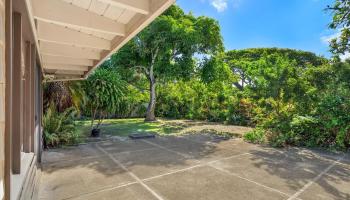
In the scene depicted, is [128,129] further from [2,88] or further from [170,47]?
[2,88]

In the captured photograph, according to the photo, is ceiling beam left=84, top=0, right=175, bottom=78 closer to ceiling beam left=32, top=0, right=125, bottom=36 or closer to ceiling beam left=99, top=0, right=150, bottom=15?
ceiling beam left=99, top=0, right=150, bottom=15

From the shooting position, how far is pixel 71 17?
2.48 m

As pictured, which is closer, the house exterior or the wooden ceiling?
the house exterior

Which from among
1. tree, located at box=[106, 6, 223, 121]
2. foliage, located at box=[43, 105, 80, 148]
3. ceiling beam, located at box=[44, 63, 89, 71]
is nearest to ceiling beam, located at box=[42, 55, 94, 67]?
ceiling beam, located at box=[44, 63, 89, 71]

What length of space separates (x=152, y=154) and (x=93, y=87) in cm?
316

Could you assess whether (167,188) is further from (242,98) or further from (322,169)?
(242,98)

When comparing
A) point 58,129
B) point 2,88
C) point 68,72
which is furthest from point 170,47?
point 2,88

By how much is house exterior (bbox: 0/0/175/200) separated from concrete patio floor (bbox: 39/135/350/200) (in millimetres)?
856

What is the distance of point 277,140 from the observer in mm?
6750

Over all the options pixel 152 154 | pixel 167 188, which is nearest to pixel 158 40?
pixel 152 154

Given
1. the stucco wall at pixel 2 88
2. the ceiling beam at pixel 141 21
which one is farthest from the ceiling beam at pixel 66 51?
the stucco wall at pixel 2 88

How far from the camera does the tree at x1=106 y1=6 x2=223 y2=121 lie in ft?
33.9

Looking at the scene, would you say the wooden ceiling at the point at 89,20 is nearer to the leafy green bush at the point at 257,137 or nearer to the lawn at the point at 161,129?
the lawn at the point at 161,129

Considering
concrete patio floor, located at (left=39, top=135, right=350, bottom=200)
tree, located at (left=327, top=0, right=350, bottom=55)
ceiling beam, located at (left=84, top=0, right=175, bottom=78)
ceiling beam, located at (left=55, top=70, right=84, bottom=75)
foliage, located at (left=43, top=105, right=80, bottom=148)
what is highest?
tree, located at (left=327, top=0, right=350, bottom=55)
